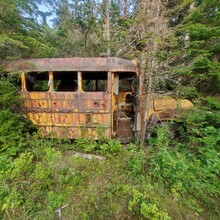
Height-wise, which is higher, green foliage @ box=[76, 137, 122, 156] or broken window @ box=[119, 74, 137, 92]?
broken window @ box=[119, 74, 137, 92]

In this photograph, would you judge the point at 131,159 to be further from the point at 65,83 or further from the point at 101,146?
the point at 65,83

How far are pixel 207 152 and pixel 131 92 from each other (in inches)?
102

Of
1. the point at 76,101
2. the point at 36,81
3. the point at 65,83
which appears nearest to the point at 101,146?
the point at 76,101

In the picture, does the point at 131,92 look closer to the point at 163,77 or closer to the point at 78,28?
the point at 163,77

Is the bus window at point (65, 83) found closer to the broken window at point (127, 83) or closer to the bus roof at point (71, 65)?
the bus roof at point (71, 65)

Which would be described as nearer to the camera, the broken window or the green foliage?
the green foliage

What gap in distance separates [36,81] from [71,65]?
5.58 feet

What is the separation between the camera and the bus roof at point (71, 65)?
4.15m

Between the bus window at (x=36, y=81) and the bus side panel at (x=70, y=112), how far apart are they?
443mm

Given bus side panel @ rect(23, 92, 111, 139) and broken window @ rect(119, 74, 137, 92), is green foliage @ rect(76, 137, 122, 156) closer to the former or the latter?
bus side panel @ rect(23, 92, 111, 139)

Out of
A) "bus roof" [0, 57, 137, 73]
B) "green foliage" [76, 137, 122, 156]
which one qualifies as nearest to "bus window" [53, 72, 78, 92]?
"bus roof" [0, 57, 137, 73]

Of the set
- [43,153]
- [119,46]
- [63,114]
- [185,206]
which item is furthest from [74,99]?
[119,46]

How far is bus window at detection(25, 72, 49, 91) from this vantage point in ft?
14.9

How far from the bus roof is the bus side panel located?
0.66m
